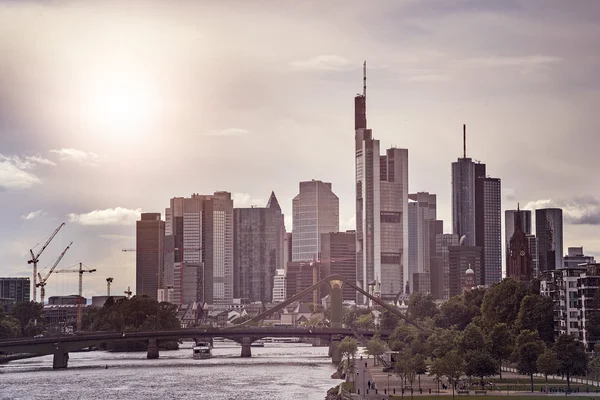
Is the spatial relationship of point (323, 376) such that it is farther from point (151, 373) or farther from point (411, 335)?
point (411, 335)

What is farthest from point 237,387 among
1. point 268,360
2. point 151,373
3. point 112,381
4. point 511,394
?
point 268,360

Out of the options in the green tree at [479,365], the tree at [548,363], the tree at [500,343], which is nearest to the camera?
the tree at [548,363]

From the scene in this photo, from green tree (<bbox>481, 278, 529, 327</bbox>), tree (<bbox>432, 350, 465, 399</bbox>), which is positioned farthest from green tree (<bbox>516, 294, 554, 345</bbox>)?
tree (<bbox>432, 350, 465, 399</bbox>)

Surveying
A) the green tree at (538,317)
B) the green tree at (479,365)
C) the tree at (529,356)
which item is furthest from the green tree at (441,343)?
the green tree at (538,317)

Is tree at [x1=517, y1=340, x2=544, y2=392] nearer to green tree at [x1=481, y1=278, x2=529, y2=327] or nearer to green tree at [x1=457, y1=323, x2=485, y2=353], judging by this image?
green tree at [x1=457, y1=323, x2=485, y2=353]

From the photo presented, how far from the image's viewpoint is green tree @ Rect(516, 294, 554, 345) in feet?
519

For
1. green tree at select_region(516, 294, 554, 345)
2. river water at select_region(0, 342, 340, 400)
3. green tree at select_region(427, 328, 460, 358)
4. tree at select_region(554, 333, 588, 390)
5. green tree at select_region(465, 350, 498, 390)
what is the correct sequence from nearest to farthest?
green tree at select_region(465, 350, 498, 390), tree at select_region(554, 333, 588, 390), river water at select_region(0, 342, 340, 400), green tree at select_region(427, 328, 460, 358), green tree at select_region(516, 294, 554, 345)

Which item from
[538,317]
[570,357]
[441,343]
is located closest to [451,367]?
[570,357]

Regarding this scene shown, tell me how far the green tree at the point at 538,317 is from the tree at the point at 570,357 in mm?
34028

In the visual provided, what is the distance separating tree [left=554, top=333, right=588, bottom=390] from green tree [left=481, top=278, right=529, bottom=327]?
144ft

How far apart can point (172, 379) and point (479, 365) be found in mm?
46861

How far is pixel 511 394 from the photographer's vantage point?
109625 millimetres

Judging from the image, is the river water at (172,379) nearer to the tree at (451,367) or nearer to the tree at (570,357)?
the tree at (451,367)

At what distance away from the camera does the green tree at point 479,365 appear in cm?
11944
